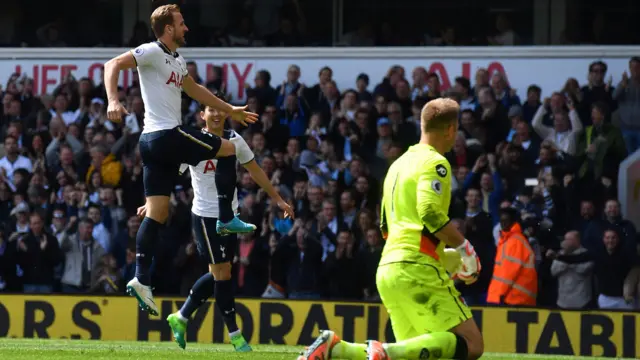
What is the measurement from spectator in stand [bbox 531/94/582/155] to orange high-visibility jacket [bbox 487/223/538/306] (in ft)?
5.86

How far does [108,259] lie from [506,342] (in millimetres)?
5181

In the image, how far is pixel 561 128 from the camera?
632 inches

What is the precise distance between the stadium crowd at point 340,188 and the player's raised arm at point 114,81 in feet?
20.2

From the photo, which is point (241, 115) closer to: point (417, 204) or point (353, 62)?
point (417, 204)

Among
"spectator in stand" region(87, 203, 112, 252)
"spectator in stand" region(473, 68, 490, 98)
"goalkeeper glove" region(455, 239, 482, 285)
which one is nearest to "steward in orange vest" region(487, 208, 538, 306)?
"spectator in stand" region(473, 68, 490, 98)

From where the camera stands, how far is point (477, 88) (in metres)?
16.5

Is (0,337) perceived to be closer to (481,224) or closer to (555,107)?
(481,224)

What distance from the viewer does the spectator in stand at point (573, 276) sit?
48.5ft

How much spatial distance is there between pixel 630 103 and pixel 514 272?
3122 millimetres

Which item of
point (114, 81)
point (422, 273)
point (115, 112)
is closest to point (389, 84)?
point (114, 81)

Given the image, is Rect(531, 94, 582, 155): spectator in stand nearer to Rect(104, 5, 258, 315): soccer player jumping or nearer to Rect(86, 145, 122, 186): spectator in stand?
Rect(86, 145, 122, 186): spectator in stand

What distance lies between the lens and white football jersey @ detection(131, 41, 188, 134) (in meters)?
9.84

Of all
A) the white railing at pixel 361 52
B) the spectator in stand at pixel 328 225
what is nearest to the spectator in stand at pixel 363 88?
the white railing at pixel 361 52

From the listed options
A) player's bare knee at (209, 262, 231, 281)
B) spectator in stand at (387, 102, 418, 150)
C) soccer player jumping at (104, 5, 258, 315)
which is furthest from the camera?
spectator in stand at (387, 102, 418, 150)
